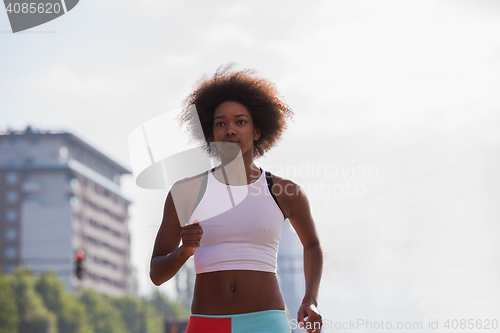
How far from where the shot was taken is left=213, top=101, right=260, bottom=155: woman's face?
379 cm

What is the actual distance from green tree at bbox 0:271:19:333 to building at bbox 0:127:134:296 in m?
36.8

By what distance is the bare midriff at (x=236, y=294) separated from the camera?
3398 mm

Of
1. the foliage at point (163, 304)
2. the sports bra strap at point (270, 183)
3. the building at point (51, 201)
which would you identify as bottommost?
the sports bra strap at point (270, 183)

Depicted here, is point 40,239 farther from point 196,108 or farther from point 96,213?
point 196,108

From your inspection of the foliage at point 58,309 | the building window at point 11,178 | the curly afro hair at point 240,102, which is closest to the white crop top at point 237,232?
the curly afro hair at point 240,102

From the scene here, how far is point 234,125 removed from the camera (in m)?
3.82

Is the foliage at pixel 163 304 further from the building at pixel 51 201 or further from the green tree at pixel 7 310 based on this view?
the green tree at pixel 7 310

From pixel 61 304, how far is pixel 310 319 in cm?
8318

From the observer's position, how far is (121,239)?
14475cm

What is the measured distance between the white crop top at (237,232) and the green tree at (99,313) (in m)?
90.6

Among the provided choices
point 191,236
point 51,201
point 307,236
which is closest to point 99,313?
point 51,201

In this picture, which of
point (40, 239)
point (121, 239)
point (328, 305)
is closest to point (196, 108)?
point (328, 305)

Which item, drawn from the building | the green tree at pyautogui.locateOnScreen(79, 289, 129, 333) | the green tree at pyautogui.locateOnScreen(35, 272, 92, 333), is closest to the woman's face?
the green tree at pyautogui.locateOnScreen(35, 272, 92, 333)

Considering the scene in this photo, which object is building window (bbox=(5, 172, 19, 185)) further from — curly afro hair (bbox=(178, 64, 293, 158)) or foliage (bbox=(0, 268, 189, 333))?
curly afro hair (bbox=(178, 64, 293, 158))
